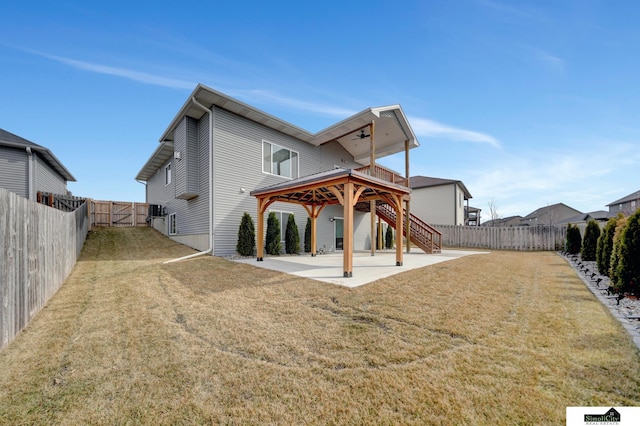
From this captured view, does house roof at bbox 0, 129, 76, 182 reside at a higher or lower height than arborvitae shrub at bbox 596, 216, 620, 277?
higher

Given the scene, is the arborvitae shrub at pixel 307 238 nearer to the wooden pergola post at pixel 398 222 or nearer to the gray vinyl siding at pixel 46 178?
the wooden pergola post at pixel 398 222

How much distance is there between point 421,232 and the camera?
13.3 metres

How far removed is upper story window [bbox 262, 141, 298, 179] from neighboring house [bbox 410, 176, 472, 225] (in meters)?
16.2

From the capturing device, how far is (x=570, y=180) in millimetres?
25438

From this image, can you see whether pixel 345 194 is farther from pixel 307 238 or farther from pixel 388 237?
pixel 388 237

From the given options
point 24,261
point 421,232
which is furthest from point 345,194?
point 421,232

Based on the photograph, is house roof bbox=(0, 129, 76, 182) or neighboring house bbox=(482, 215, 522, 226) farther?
neighboring house bbox=(482, 215, 522, 226)

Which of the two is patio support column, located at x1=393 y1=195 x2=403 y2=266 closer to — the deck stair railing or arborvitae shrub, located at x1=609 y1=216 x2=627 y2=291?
the deck stair railing

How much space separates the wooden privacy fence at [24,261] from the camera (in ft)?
10.6

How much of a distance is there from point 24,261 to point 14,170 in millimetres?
13798

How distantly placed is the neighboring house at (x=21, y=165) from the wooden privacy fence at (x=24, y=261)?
11.4 m

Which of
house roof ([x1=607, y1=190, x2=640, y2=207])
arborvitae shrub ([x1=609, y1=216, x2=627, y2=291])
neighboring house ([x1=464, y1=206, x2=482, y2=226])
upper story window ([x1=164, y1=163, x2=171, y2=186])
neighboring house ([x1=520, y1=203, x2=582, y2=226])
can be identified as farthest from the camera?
neighboring house ([x1=520, y1=203, x2=582, y2=226])

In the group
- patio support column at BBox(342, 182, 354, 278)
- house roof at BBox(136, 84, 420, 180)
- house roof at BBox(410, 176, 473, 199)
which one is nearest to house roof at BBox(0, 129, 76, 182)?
house roof at BBox(136, 84, 420, 180)

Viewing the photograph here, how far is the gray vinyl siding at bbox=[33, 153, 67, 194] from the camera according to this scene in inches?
544
